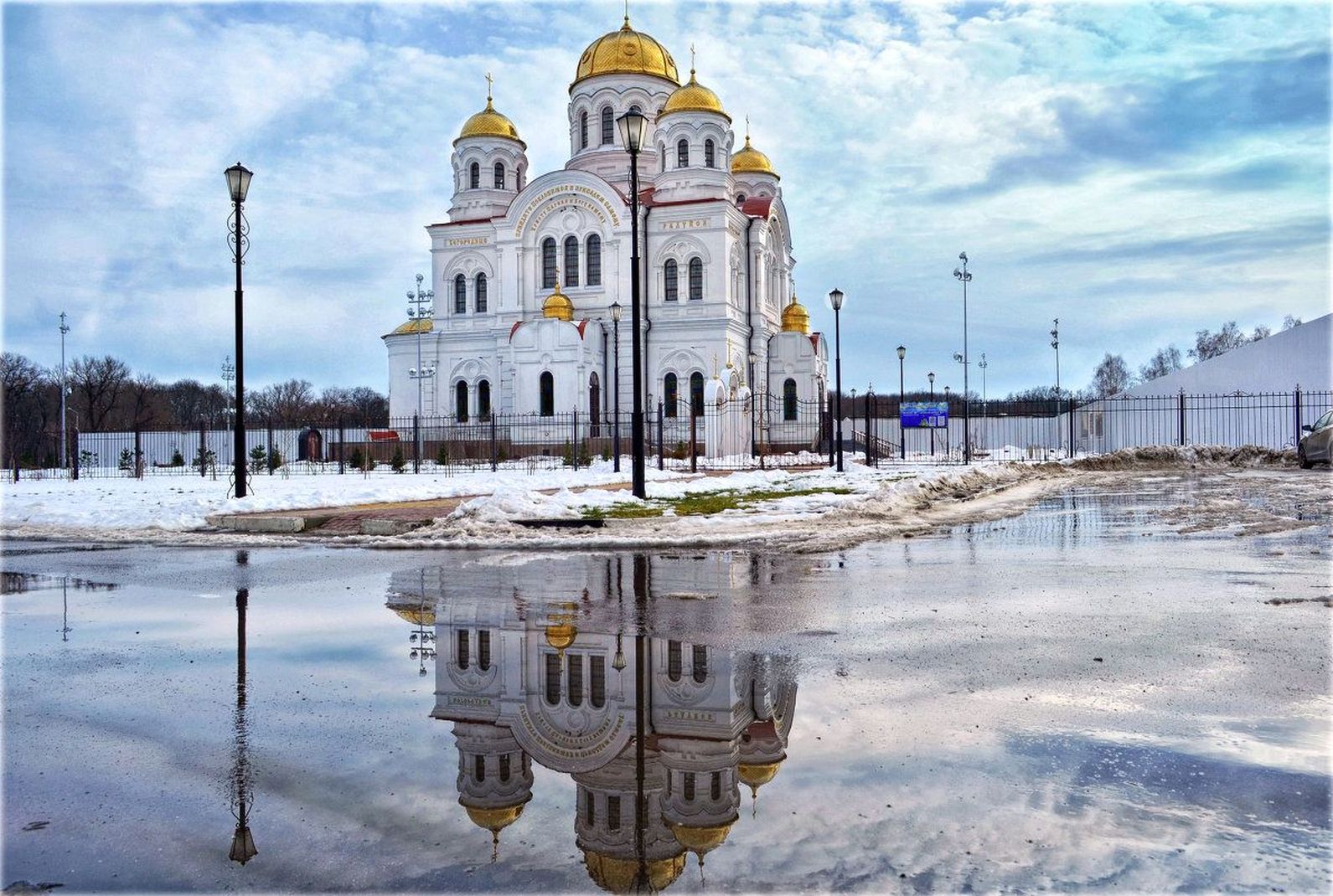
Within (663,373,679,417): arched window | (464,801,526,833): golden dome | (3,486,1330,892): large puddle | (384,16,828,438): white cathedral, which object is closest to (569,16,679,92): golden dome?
(384,16,828,438): white cathedral

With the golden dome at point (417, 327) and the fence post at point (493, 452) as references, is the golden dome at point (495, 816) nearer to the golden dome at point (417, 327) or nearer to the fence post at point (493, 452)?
the fence post at point (493, 452)

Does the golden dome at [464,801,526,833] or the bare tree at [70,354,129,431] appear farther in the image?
the bare tree at [70,354,129,431]

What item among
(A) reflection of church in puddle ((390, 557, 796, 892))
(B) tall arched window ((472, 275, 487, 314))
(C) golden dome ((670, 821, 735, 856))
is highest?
(B) tall arched window ((472, 275, 487, 314))

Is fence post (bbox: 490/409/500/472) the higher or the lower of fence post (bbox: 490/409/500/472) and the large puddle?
the higher

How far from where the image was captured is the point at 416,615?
6.51 metres

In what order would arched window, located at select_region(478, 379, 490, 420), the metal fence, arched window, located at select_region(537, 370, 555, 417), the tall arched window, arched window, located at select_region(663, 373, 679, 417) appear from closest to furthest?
the metal fence → arched window, located at select_region(537, 370, 555, 417) → arched window, located at select_region(663, 373, 679, 417) → arched window, located at select_region(478, 379, 490, 420) → the tall arched window

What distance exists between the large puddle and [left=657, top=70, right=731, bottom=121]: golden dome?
4441 centimetres

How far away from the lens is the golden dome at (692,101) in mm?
48156

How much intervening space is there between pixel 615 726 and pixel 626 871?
121cm

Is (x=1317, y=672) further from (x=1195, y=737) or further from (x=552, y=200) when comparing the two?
(x=552, y=200)

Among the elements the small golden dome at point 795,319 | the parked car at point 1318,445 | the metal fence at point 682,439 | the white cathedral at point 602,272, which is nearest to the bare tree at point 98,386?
the metal fence at point 682,439

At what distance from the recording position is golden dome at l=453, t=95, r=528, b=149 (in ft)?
170

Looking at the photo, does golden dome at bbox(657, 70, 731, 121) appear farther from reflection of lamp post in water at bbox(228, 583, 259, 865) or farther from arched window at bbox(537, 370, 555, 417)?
reflection of lamp post in water at bbox(228, 583, 259, 865)

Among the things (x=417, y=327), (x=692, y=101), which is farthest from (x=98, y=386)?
(x=692, y=101)
